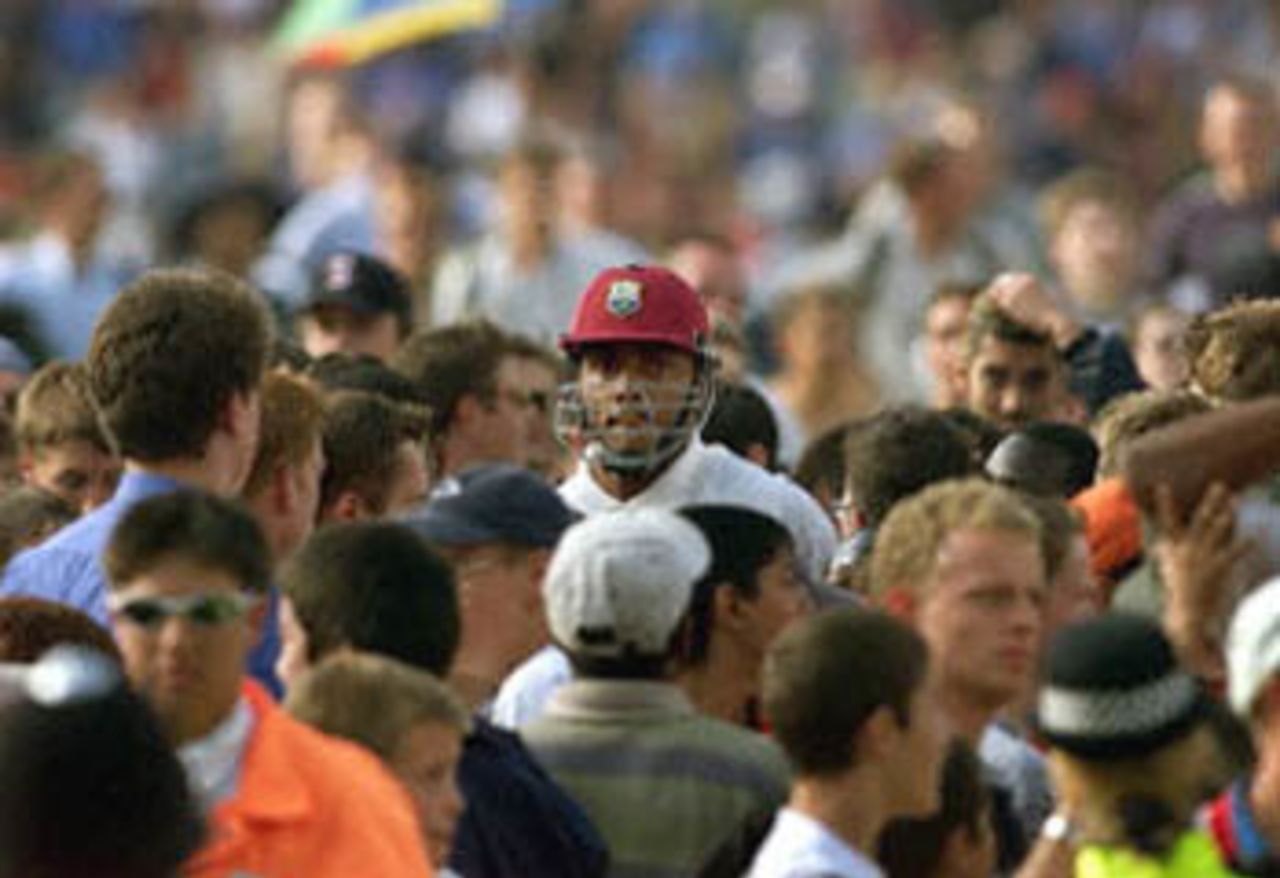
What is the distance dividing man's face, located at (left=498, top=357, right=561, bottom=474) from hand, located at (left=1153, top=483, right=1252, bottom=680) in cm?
350

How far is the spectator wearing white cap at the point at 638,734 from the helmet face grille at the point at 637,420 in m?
1.98

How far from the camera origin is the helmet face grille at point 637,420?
37.8 feet

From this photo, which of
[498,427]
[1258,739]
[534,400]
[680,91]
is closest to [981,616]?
[1258,739]

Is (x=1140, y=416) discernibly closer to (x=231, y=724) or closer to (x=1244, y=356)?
(x=1244, y=356)

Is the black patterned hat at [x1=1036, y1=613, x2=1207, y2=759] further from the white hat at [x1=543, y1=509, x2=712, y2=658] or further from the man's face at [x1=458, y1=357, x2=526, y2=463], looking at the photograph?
the man's face at [x1=458, y1=357, x2=526, y2=463]

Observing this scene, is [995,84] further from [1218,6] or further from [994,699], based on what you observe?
[994,699]

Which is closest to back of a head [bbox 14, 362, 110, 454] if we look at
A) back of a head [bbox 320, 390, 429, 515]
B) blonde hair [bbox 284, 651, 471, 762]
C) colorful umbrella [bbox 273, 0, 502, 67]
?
back of a head [bbox 320, 390, 429, 515]

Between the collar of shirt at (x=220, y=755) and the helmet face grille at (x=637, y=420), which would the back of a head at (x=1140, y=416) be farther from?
the collar of shirt at (x=220, y=755)

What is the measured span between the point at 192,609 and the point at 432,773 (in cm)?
52

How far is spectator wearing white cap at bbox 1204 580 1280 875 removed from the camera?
27.7 feet

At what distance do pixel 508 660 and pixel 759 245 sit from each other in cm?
2040

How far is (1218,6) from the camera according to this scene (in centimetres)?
3403

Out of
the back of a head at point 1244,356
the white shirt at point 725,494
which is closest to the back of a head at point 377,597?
the white shirt at point 725,494

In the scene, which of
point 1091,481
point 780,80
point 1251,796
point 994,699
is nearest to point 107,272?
point 1091,481
